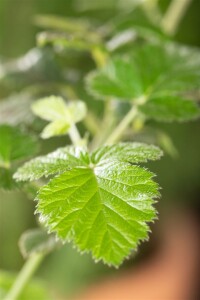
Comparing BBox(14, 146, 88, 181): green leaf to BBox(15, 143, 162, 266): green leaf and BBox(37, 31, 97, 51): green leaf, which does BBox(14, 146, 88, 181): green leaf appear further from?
→ BBox(37, 31, 97, 51): green leaf

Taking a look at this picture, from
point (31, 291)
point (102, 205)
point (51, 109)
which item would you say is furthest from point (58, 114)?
point (31, 291)

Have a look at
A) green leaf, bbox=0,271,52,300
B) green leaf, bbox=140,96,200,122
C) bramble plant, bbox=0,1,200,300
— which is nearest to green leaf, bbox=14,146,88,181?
bramble plant, bbox=0,1,200,300

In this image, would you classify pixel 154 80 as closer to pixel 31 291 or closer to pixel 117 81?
pixel 117 81

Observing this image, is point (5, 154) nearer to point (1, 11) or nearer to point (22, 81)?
point (22, 81)

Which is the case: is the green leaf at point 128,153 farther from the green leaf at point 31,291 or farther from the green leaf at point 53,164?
the green leaf at point 31,291

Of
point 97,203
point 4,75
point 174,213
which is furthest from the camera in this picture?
point 174,213

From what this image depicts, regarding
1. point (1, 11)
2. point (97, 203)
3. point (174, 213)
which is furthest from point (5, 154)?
point (174, 213)
